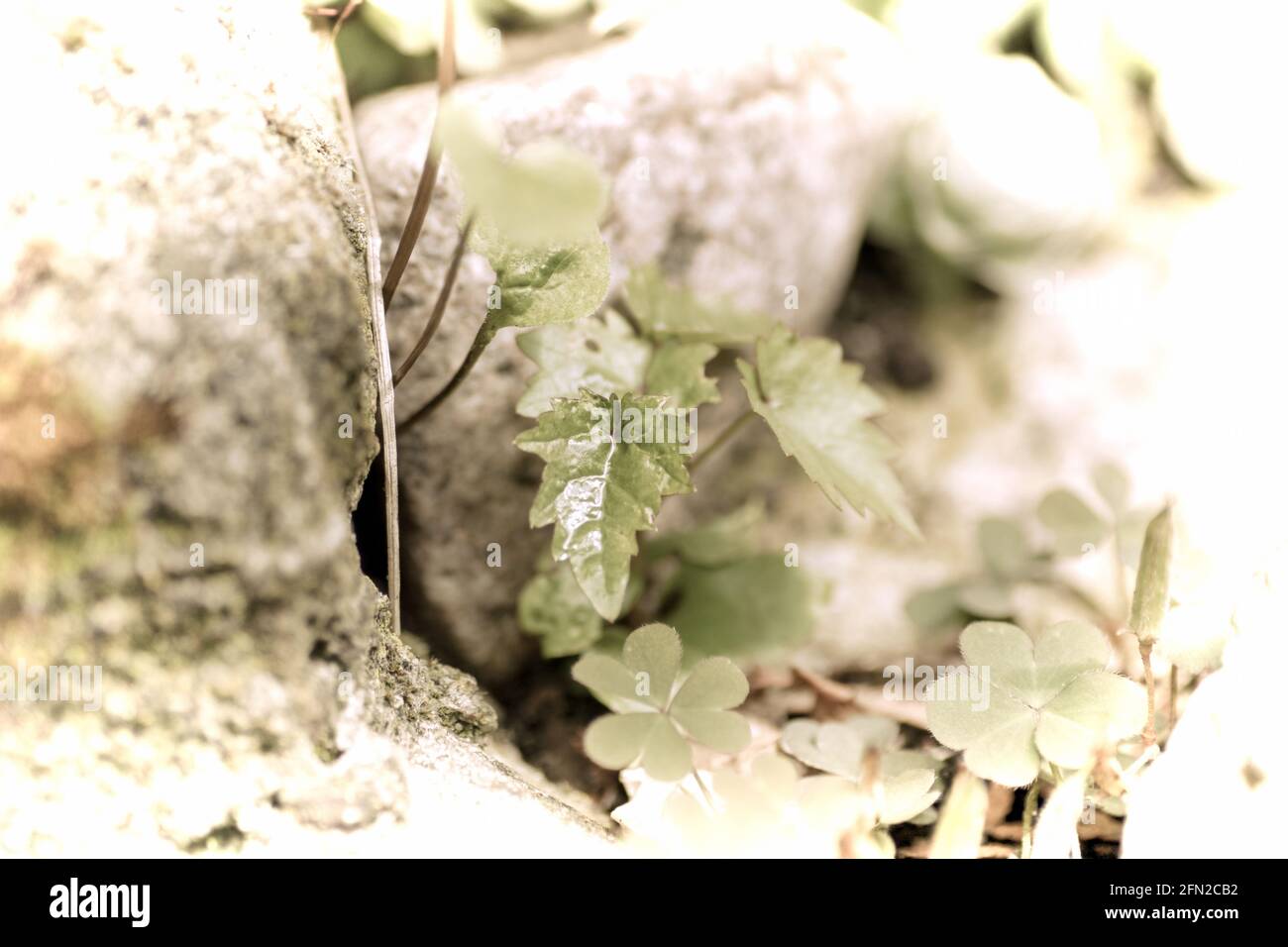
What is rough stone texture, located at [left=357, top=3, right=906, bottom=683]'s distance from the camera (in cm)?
111

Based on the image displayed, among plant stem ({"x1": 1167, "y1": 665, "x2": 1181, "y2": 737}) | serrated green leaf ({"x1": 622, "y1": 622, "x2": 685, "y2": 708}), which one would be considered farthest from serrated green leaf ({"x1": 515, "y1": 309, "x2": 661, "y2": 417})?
plant stem ({"x1": 1167, "y1": 665, "x2": 1181, "y2": 737})

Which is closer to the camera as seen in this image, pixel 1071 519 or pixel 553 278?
pixel 553 278

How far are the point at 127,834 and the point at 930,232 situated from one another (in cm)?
143

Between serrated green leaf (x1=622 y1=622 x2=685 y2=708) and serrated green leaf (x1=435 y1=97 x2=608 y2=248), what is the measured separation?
0.41 m

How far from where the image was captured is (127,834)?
2.53 ft

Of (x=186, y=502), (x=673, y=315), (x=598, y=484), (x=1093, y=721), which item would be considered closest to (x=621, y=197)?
(x=673, y=315)

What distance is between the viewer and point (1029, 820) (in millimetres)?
919

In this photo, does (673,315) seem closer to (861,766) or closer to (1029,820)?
(861,766)

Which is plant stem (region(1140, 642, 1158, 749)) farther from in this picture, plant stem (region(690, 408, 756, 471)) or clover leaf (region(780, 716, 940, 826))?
plant stem (region(690, 408, 756, 471))

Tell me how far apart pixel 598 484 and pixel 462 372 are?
0.19 metres

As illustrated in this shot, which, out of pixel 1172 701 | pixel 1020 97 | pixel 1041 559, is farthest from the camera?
pixel 1020 97

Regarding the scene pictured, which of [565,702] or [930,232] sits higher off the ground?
[930,232]
